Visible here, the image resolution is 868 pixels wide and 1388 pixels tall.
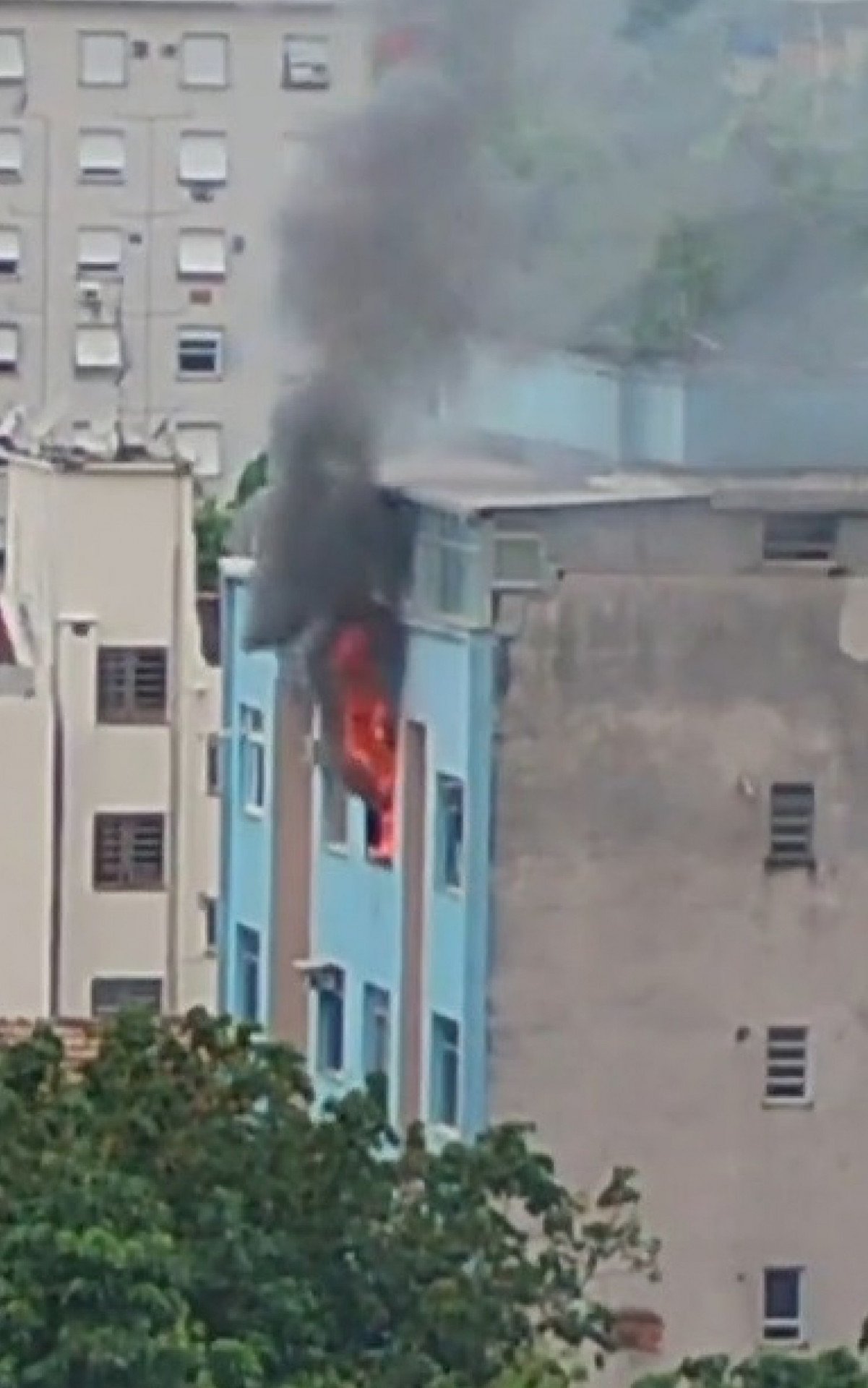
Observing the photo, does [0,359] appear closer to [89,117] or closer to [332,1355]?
[89,117]

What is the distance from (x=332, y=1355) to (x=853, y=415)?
870cm

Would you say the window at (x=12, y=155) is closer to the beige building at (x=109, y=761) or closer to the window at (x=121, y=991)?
the beige building at (x=109, y=761)

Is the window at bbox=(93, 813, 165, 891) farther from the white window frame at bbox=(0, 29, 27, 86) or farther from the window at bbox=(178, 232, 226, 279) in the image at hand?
the window at bbox=(178, 232, 226, 279)

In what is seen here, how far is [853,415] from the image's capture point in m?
35.8

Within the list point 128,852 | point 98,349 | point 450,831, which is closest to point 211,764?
point 128,852

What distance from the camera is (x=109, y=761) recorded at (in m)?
47.9

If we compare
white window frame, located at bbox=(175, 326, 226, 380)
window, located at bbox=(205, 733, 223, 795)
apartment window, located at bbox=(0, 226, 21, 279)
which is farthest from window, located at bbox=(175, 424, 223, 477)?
window, located at bbox=(205, 733, 223, 795)

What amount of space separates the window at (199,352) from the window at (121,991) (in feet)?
84.1

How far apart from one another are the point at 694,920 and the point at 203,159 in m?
39.8

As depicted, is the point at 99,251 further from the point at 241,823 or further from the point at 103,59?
the point at 241,823

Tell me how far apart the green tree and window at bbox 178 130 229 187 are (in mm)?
43478

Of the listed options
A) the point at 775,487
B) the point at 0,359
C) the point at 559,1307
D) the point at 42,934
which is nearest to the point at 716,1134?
the point at 775,487

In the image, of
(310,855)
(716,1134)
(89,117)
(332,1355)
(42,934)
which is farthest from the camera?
(89,117)

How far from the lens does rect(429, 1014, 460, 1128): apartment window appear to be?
3462 centimetres
